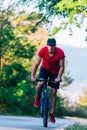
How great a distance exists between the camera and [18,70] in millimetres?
45219

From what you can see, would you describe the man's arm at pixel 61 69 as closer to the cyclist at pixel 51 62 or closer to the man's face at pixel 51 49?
the cyclist at pixel 51 62

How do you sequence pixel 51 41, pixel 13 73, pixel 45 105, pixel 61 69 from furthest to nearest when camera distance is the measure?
pixel 13 73 → pixel 45 105 → pixel 61 69 → pixel 51 41

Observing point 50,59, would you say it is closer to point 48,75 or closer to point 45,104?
point 48,75

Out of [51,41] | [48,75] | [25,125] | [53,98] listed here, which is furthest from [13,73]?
[51,41]

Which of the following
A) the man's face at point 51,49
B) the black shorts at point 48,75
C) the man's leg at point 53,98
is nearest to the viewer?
the man's face at point 51,49

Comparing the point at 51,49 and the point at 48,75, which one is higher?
the point at 51,49

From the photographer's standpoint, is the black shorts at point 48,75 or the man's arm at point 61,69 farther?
the black shorts at point 48,75

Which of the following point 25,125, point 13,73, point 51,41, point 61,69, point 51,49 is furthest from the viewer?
point 13,73

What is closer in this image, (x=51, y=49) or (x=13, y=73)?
(x=51, y=49)

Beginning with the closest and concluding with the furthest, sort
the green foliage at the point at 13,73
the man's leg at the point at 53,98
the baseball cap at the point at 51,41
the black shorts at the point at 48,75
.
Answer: the baseball cap at the point at 51,41 < the black shorts at the point at 48,75 < the man's leg at the point at 53,98 < the green foliage at the point at 13,73

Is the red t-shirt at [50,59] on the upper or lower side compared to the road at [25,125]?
upper

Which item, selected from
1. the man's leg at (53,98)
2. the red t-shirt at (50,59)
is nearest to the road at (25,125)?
the man's leg at (53,98)

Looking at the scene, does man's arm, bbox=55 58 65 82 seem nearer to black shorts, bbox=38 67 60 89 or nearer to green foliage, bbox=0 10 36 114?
black shorts, bbox=38 67 60 89

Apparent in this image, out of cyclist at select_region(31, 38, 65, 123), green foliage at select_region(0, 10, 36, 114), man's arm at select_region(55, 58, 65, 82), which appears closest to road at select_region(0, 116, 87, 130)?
cyclist at select_region(31, 38, 65, 123)
